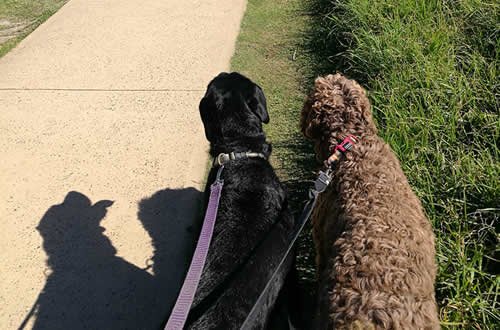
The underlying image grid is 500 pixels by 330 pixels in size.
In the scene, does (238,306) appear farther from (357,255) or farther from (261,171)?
(261,171)

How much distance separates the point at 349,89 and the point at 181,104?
263cm

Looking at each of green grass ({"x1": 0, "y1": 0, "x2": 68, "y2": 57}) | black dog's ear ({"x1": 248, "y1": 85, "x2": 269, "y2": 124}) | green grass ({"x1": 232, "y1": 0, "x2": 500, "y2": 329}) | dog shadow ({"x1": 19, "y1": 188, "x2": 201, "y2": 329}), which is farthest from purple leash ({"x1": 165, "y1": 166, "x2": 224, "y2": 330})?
green grass ({"x1": 0, "y1": 0, "x2": 68, "y2": 57})

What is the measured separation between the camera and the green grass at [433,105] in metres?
2.69

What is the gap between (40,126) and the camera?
4.83 meters

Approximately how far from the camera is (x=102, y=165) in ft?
14.1

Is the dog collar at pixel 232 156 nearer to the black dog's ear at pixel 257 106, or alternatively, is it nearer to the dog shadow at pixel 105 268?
the black dog's ear at pixel 257 106

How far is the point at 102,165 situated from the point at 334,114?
2677 mm

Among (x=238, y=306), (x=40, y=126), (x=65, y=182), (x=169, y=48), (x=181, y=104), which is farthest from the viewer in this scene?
(x=169, y=48)

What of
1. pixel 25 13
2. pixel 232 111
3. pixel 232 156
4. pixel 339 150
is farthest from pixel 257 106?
pixel 25 13

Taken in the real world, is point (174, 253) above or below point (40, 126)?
below

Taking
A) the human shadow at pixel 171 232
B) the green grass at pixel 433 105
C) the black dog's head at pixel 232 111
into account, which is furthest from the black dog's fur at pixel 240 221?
the green grass at pixel 433 105

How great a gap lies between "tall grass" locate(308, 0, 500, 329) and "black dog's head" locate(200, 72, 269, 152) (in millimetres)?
1235

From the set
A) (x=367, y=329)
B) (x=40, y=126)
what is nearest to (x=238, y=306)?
(x=367, y=329)

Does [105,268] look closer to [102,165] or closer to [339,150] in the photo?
[102,165]
